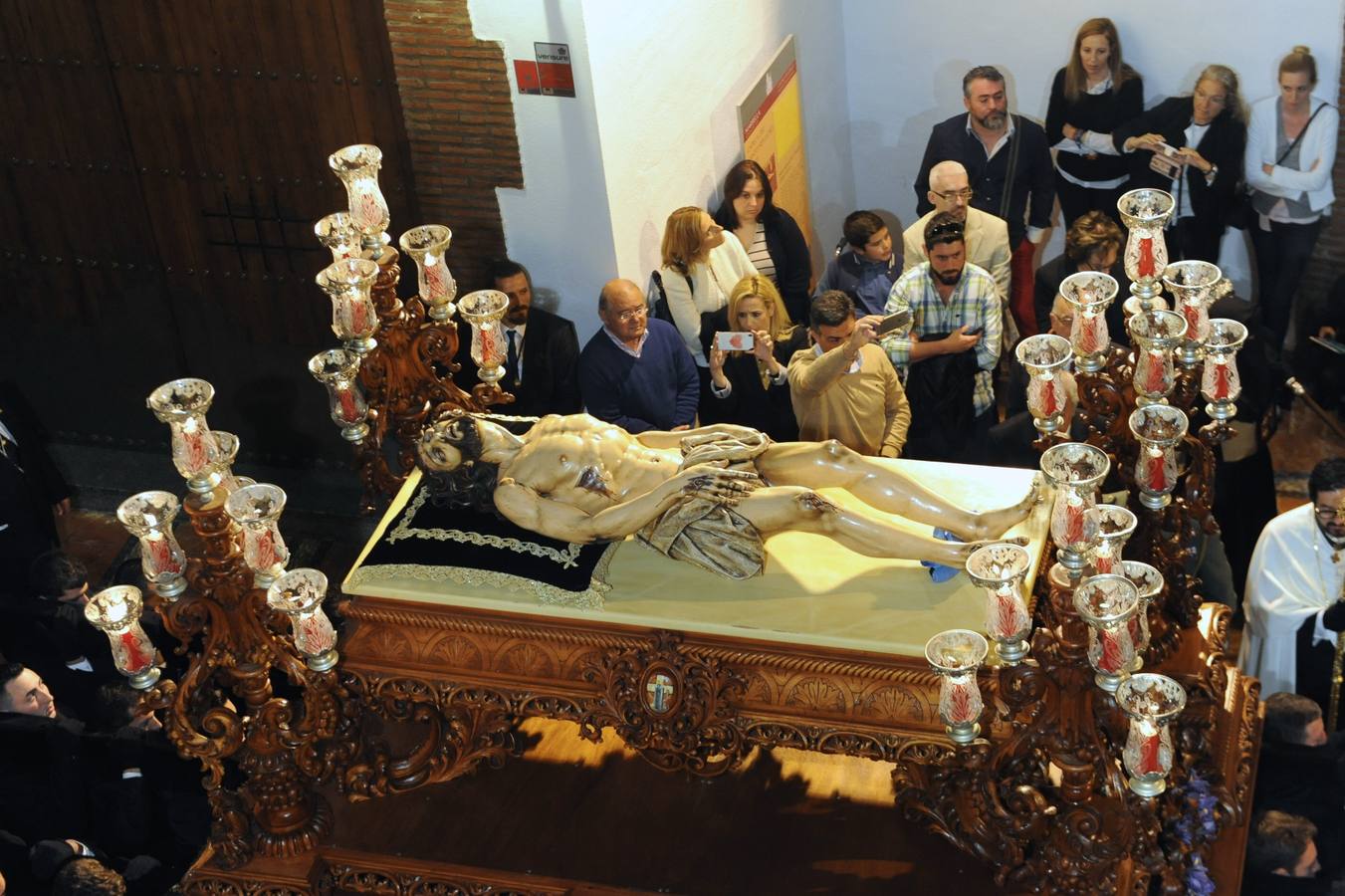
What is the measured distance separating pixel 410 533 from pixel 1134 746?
2.67 meters

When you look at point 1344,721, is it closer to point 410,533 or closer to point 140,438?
point 410,533

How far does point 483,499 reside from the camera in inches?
251

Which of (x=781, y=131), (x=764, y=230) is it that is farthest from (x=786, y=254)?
(x=781, y=131)

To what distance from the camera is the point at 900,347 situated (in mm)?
7781

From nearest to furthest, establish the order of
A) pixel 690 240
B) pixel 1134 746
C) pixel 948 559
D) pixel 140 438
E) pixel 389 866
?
pixel 1134 746, pixel 948 559, pixel 389 866, pixel 690 240, pixel 140 438

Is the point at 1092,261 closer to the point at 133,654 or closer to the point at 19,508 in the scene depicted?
the point at 133,654

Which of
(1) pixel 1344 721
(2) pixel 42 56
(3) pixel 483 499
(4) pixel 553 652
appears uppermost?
(2) pixel 42 56

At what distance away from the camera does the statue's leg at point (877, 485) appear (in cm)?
604

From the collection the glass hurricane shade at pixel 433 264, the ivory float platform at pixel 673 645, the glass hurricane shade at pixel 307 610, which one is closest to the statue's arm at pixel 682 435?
the ivory float platform at pixel 673 645

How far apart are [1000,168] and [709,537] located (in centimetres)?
397

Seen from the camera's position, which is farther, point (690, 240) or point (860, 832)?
point (690, 240)

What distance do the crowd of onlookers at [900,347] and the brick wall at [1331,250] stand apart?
8.6 inches

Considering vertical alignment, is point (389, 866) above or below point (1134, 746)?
below

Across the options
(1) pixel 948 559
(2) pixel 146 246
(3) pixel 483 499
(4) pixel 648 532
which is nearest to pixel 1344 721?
(1) pixel 948 559
